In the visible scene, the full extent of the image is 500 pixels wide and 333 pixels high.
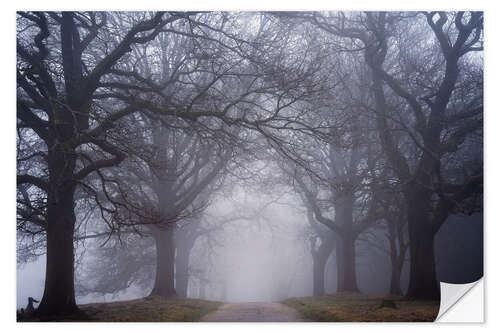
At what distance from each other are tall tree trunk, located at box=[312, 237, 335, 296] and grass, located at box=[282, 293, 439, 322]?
102cm

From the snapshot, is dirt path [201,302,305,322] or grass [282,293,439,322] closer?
grass [282,293,439,322]

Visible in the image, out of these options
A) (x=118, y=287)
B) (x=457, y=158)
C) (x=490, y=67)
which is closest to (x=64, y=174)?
(x=118, y=287)

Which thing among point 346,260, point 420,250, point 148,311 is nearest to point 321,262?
point 346,260

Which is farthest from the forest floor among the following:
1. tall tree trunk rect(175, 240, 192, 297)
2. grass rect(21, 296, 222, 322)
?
tall tree trunk rect(175, 240, 192, 297)

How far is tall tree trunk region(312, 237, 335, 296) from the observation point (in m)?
8.46

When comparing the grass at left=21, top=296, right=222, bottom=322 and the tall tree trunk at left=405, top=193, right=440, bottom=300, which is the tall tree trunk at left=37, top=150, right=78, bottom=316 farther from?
the tall tree trunk at left=405, top=193, right=440, bottom=300

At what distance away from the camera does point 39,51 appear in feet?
21.3

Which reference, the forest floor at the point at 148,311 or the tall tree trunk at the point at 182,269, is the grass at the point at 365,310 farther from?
the tall tree trunk at the point at 182,269

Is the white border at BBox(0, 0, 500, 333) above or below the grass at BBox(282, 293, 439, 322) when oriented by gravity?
above

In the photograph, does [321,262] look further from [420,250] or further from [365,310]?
[365,310]

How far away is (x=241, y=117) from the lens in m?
6.37
